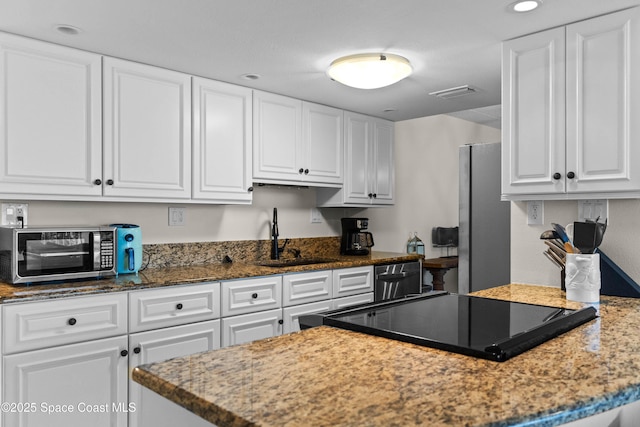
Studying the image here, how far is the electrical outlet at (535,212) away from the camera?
8.66 feet

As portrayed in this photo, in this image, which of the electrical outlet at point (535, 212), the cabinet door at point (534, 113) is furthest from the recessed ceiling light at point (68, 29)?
the electrical outlet at point (535, 212)

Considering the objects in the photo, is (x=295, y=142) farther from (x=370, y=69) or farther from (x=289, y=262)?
(x=370, y=69)

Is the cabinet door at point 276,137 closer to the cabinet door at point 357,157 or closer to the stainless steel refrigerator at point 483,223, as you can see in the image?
the cabinet door at point 357,157

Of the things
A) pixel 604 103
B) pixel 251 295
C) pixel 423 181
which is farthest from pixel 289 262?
pixel 423 181

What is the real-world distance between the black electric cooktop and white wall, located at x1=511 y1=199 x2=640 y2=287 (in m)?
0.79

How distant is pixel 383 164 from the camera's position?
14.3 ft

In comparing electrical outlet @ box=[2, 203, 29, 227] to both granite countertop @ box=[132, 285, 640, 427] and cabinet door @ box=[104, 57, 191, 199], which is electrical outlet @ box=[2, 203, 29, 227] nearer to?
cabinet door @ box=[104, 57, 191, 199]

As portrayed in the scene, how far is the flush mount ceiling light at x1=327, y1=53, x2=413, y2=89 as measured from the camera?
8.80 ft

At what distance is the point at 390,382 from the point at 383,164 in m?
3.42

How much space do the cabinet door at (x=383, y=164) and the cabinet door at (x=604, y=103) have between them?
2121 mm

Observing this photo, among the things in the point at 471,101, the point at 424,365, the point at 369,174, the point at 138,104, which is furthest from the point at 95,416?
the point at 471,101

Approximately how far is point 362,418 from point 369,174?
3451mm

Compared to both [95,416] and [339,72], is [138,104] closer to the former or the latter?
[339,72]

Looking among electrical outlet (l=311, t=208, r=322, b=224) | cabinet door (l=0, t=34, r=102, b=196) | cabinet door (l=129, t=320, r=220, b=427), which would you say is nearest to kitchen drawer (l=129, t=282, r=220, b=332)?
cabinet door (l=129, t=320, r=220, b=427)
